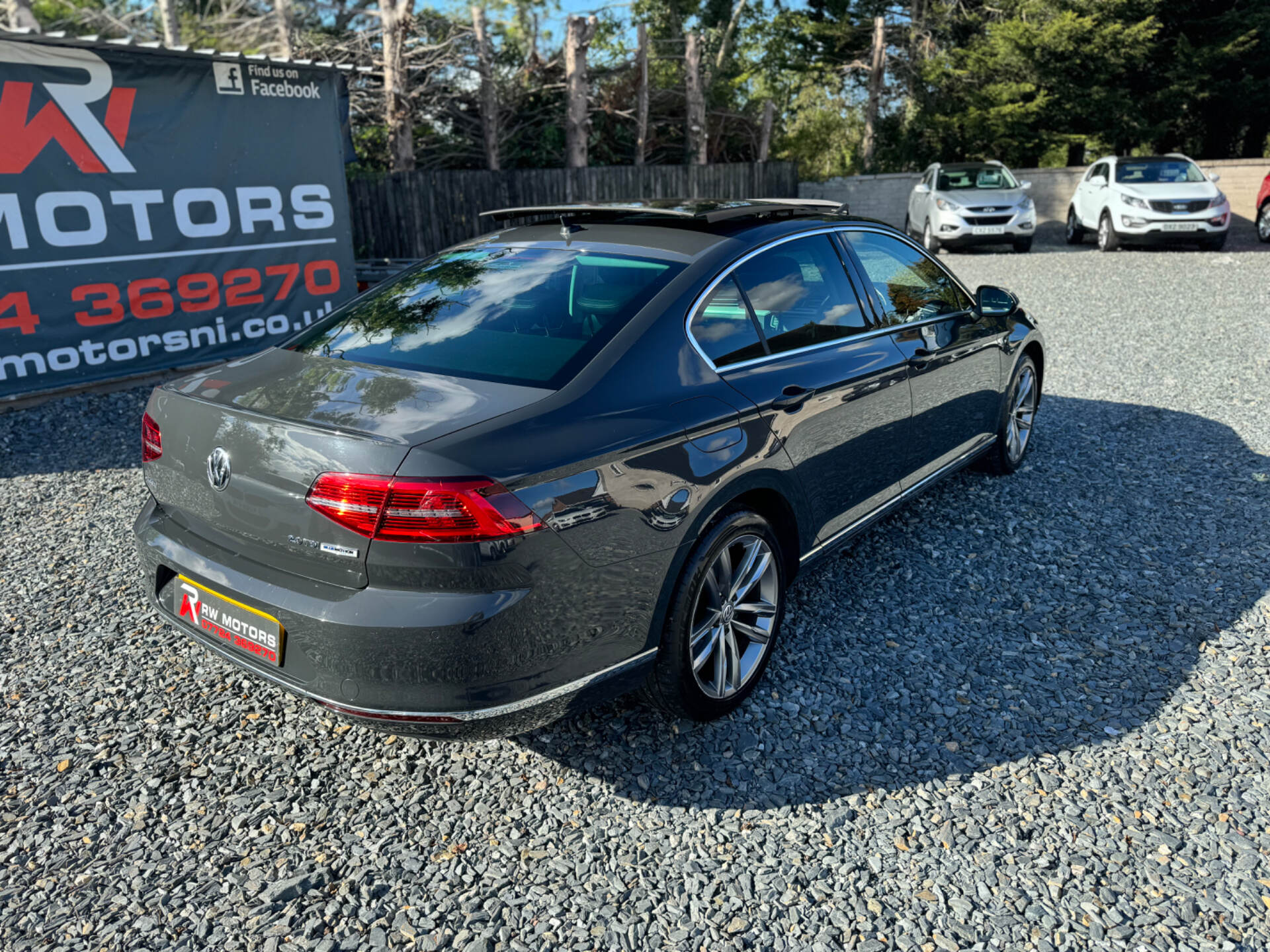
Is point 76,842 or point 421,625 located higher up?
point 421,625

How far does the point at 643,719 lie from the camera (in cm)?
326

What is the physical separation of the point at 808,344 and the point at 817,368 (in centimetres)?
12

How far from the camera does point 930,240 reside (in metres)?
17.8

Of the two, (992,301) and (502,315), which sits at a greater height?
(502,315)

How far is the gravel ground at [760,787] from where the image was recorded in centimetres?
240

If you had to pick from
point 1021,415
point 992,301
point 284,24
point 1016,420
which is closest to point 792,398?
point 992,301

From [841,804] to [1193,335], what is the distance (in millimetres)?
9243

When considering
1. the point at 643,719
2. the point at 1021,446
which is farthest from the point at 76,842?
the point at 1021,446

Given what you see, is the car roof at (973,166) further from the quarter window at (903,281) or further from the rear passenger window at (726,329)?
the rear passenger window at (726,329)

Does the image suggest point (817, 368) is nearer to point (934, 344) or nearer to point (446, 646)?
point (934, 344)

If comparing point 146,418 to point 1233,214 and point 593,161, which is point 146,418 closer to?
point 593,161

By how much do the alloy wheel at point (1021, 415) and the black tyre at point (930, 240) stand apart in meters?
12.7

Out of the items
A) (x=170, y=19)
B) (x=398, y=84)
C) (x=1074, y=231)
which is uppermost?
(x=170, y=19)

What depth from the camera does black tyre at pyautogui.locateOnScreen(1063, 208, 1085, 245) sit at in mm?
18781
